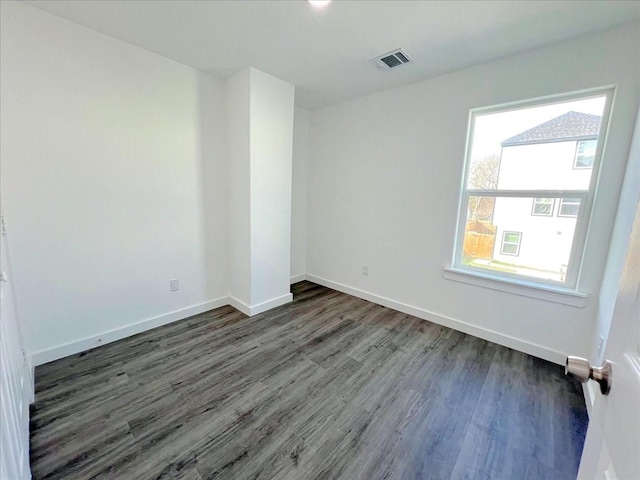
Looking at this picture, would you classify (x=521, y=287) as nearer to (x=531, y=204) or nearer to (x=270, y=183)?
(x=531, y=204)

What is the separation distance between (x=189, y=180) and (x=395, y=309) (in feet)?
9.00

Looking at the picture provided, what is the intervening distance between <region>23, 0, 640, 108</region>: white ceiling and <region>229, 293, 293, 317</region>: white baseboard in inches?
97.8

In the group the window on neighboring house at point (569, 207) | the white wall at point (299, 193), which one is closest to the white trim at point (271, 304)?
the white wall at point (299, 193)

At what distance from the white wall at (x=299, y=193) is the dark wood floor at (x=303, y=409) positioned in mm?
1644

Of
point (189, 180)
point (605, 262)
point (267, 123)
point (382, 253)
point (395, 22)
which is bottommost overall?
point (382, 253)

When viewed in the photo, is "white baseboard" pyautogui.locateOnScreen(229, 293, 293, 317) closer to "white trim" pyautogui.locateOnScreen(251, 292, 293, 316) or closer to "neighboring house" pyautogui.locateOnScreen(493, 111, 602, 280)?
"white trim" pyautogui.locateOnScreen(251, 292, 293, 316)

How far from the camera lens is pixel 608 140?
6.25ft

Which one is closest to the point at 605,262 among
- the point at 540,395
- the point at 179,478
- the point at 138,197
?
the point at 540,395

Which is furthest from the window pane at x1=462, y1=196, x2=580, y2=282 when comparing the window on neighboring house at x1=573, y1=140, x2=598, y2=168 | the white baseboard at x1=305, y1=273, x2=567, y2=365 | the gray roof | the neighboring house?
the white baseboard at x1=305, y1=273, x2=567, y2=365

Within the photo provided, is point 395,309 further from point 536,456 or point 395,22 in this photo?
point 395,22

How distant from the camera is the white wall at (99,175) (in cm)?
186

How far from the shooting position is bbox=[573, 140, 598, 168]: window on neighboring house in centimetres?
201

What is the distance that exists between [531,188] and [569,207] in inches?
12.0

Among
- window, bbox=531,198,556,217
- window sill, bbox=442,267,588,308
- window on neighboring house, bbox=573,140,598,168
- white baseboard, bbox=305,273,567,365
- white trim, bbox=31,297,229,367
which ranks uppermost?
window on neighboring house, bbox=573,140,598,168
